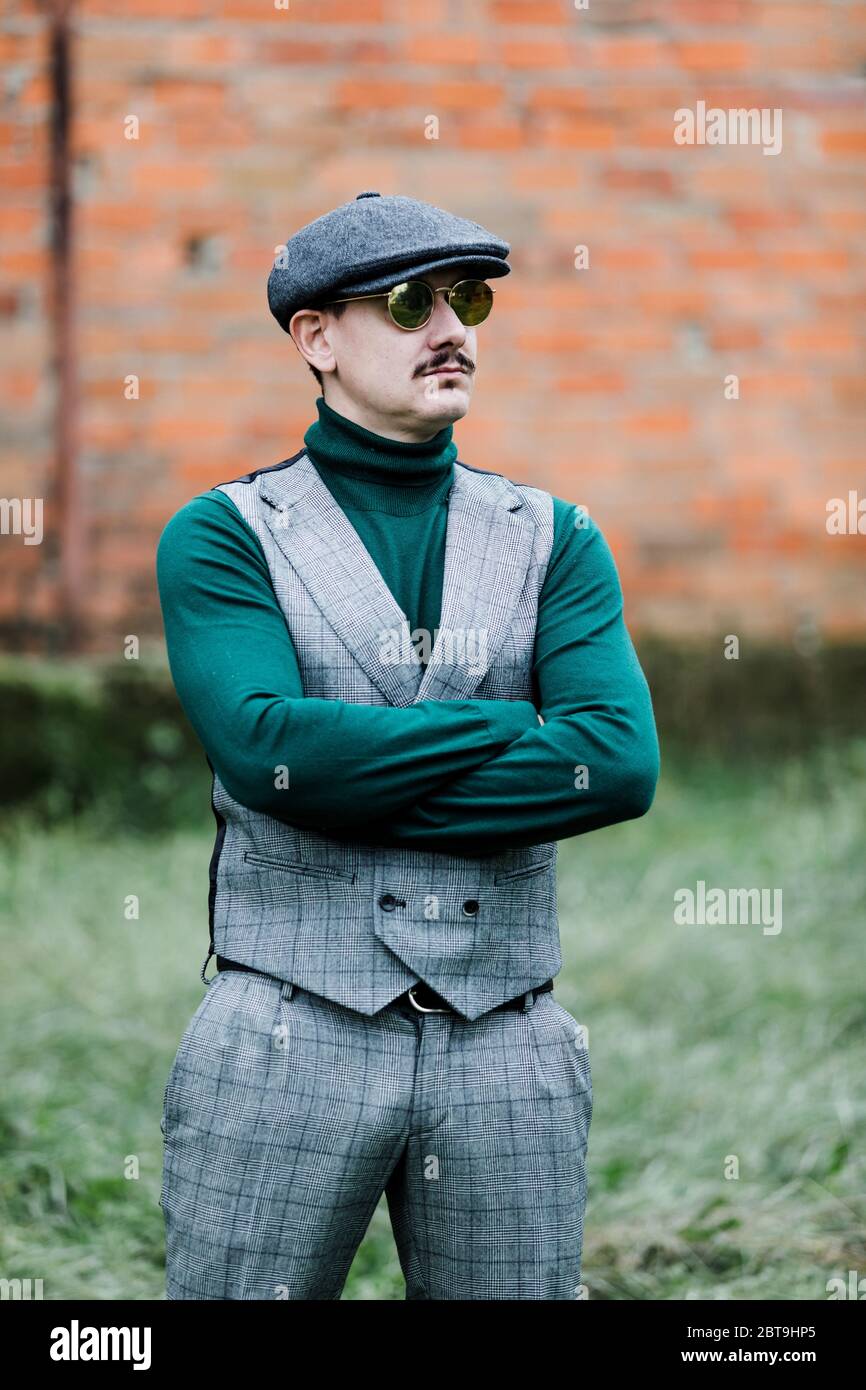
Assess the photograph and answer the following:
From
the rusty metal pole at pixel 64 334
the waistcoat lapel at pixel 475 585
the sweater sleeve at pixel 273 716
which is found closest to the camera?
the sweater sleeve at pixel 273 716

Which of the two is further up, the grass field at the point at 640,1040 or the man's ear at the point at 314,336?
the man's ear at the point at 314,336

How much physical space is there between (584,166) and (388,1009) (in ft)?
11.4

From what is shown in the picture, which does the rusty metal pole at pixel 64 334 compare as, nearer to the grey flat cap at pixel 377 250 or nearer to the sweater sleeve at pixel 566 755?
the grey flat cap at pixel 377 250

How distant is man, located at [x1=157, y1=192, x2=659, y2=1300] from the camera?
197 cm

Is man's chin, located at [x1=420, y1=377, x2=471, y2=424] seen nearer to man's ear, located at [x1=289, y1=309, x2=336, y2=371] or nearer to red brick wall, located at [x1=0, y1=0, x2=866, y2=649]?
man's ear, located at [x1=289, y1=309, x2=336, y2=371]

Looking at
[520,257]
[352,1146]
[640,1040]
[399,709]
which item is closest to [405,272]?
[399,709]

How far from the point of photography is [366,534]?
213 centimetres

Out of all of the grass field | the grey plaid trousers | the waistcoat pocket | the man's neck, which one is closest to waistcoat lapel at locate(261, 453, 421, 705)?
the man's neck

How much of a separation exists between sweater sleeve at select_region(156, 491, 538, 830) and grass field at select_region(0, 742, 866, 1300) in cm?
150

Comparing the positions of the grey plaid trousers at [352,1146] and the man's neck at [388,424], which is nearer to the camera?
the grey plaid trousers at [352,1146]

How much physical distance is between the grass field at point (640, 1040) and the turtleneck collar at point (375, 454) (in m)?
1.72

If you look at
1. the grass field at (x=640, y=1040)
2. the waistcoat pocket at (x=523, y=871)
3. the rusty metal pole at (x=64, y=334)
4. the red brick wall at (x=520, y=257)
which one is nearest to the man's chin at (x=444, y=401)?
the waistcoat pocket at (x=523, y=871)

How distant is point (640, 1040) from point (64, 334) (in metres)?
2.67

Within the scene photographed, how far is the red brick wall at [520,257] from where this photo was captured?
15.3ft
